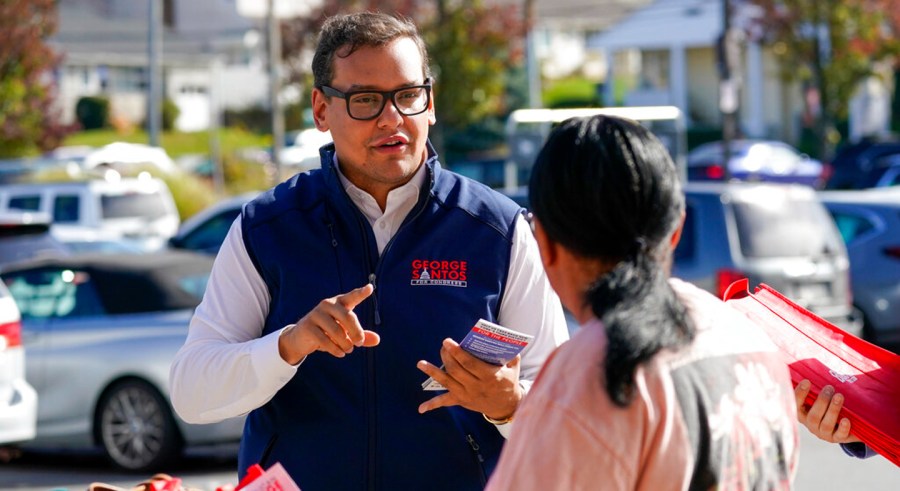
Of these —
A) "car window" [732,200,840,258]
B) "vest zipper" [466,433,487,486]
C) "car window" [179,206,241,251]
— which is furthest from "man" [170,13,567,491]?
"car window" [179,206,241,251]

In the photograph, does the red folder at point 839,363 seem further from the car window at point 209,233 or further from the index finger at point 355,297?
the car window at point 209,233

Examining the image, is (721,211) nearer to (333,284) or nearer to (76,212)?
(333,284)

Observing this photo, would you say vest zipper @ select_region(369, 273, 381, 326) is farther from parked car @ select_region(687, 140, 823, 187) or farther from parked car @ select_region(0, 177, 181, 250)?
parked car @ select_region(687, 140, 823, 187)

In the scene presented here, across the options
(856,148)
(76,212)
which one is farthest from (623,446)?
(856,148)

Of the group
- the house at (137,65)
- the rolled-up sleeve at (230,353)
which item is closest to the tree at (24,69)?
the rolled-up sleeve at (230,353)

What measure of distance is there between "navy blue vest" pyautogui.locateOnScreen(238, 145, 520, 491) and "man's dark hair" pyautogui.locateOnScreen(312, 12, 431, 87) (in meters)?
0.31

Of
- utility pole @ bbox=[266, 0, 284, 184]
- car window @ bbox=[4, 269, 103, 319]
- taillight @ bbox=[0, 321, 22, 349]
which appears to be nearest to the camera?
taillight @ bbox=[0, 321, 22, 349]

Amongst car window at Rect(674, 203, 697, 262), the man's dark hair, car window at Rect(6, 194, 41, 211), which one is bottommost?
car window at Rect(674, 203, 697, 262)

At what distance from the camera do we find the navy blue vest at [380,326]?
324 cm

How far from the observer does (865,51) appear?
34.0 m

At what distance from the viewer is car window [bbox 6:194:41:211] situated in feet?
66.2

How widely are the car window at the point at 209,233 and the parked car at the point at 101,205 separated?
539 centimetres

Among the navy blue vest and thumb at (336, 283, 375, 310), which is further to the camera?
the navy blue vest

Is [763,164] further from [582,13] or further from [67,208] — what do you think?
[582,13]
